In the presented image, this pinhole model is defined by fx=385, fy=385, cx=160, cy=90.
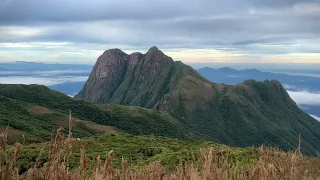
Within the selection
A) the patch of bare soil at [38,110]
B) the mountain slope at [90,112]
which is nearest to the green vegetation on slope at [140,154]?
the mountain slope at [90,112]

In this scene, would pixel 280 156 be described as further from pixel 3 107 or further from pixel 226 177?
pixel 3 107

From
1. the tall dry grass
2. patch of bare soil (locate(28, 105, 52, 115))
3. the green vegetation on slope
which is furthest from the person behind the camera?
patch of bare soil (locate(28, 105, 52, 115))

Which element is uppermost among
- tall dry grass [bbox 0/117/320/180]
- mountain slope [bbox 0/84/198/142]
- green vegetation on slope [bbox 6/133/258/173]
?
tall dry grass [bbox 0/117/320/180]

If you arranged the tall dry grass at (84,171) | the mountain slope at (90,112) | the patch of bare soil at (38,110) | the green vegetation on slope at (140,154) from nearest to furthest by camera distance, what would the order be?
the tall dry grass at (84,171) < the green vegetation on slope at (140,154) < the patch of bare soil at (38,110) < the mountain slope at (90,112)

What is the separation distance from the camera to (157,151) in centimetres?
3466

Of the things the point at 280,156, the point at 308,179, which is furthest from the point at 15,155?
the point at 280,156

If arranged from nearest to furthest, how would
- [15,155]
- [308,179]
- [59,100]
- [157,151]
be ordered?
[15,155], [308,179], [157,151], [59,100]

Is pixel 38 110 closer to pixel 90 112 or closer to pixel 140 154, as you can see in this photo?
pixel 90 112

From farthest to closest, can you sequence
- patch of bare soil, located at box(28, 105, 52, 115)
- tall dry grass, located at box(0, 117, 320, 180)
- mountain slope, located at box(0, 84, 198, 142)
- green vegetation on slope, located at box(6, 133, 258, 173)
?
mountain slope, located at box(0, 84, 198, 142), patch of bare soil, located at box(28, 105, 52, 115), green vegetation on slope, located at box(6, 133, 258, 173), tall dry grass, located at box(0, 117, 320, 180)

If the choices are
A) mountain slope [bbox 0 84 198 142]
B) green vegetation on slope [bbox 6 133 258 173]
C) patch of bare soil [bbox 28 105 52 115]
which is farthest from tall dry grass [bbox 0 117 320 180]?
patch of bare soil [bbox 28 105 52 115]

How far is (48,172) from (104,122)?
134005 millimetres

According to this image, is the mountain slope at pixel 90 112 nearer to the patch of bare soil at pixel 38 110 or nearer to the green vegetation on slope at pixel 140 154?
the patch of bare soil at pixel 38 110

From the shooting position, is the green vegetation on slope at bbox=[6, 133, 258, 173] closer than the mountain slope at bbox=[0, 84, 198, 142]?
Yes

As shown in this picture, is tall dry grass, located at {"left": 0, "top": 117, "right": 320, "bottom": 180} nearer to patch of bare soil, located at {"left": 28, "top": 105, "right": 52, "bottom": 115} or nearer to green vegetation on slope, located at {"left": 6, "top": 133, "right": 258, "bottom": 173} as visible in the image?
green vegetation on slope, located at {"left": 6, "top": 133, "right": 258, "bottom": 173}
